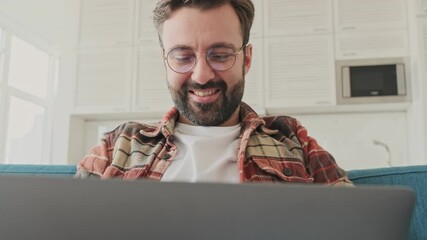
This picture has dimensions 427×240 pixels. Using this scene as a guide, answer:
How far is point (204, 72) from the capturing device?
1.16 metres

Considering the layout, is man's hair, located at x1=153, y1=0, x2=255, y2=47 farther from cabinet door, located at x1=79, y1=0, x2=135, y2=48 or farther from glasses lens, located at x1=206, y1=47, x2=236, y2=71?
cabinet door, located at x1=79, y1=0, x2=135, y2=48

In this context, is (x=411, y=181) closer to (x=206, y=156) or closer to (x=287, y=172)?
(x=287, y=172)

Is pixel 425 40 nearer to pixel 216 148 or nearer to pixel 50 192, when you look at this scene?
pixel 216 148

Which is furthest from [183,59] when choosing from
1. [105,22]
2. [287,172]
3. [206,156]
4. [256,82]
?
[105,22]

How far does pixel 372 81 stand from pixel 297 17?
72 cm

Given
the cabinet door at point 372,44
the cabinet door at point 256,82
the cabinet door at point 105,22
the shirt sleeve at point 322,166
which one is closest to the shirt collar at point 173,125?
the shirt sleeve at point 322,166

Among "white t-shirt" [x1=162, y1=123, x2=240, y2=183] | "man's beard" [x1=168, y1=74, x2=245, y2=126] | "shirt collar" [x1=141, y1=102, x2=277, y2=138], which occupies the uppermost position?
"man's beard" [x1=168, y1=74, x2=245, y2=126]

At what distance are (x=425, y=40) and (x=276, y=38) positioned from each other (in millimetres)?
1020

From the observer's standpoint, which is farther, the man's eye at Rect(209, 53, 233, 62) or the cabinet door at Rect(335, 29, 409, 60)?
the cabinet door at Rect(335, 29, 409, 60)

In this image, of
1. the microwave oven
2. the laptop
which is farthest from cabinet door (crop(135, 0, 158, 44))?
the laptop

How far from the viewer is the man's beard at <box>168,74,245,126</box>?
1.19 meters

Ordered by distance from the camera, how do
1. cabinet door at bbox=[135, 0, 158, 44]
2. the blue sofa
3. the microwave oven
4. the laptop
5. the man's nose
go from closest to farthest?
the laptop
the blue sofa
the man's nose
the microwave oven
cabinet door at bbox=[135, 0, 158, 44]

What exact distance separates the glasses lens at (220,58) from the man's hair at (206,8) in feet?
0.30

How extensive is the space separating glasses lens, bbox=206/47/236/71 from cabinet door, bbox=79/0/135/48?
2.66 m
